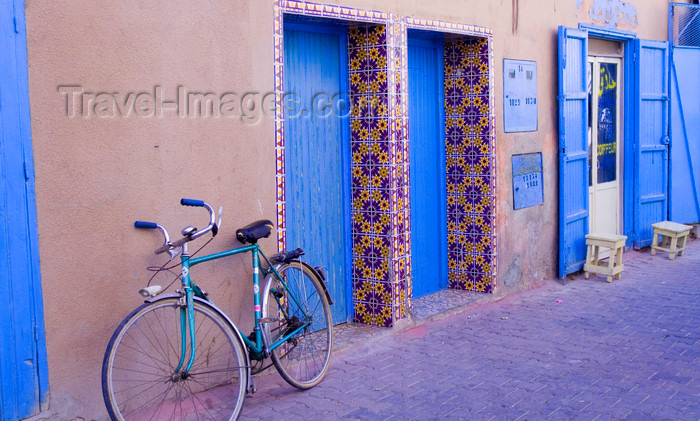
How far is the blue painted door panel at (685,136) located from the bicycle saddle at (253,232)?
746 centimetres

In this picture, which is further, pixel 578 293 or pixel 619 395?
pixel 578 293

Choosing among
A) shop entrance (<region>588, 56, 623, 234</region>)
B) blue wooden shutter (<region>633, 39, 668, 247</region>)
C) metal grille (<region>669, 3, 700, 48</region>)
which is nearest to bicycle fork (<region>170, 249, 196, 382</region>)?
shop entrance (<region>588, 56, 623, 234</region>)

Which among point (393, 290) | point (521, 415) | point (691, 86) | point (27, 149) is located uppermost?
point (691, 86)

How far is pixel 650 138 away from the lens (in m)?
9.62

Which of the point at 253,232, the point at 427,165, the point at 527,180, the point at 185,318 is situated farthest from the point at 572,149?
the point at 185,318

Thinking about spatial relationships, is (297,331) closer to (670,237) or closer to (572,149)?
(572,149)

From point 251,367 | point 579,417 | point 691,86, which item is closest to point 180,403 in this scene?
point 251,367

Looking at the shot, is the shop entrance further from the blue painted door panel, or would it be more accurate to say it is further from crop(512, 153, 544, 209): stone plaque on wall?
crop(512, 153, 544, 209): stone plaque on wall

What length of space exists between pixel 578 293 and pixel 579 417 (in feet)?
11.6

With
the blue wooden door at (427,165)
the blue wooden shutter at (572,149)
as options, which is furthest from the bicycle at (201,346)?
the blue wooden shutter at (572,149)

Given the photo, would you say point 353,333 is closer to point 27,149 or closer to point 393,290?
point 393,290

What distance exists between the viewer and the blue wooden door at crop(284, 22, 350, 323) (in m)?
5.56

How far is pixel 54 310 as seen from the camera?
12.4 ft

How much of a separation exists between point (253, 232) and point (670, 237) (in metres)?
7.17
